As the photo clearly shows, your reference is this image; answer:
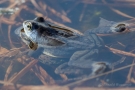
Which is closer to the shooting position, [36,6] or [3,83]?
[3,83]

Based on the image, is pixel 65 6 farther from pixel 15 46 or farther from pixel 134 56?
pixel 134 56

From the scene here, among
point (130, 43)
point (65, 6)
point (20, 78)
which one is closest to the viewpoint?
point (20, 78)

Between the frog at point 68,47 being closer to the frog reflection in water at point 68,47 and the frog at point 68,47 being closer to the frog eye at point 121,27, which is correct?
the frog reflection in water at point 68,47

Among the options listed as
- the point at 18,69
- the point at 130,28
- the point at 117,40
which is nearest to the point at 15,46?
the point at 18,69

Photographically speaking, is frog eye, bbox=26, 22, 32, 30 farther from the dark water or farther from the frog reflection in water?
the dark water

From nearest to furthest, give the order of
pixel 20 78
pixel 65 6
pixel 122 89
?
pixel 122 89 → pixel 20 78 → pixel 65 6

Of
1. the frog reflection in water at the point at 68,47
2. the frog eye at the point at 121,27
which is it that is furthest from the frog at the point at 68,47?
the frog eye at the point at 121,27

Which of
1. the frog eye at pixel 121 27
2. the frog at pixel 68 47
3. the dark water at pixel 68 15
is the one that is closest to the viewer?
the frog at pixel 68 47

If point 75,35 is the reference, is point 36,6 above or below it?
above
